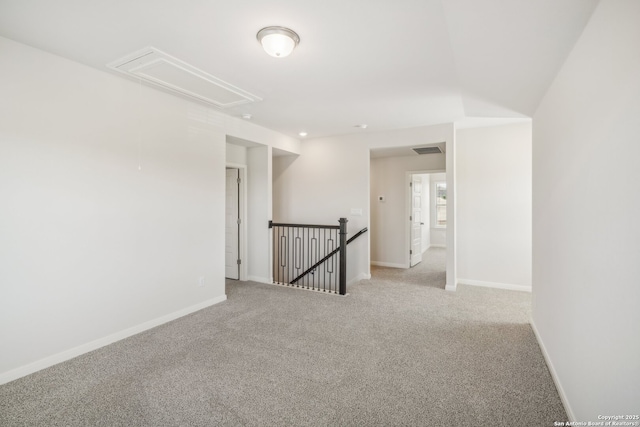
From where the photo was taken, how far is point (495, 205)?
16.1 feet

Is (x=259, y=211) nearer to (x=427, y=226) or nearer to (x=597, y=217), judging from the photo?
(x=597, y=217)

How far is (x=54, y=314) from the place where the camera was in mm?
2592

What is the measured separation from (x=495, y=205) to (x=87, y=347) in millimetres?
5465

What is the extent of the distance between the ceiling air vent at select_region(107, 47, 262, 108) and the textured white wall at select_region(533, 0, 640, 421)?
9.24 feet

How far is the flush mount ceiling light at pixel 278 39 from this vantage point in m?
2.17

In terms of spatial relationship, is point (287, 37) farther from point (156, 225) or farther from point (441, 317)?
point (441, 317)

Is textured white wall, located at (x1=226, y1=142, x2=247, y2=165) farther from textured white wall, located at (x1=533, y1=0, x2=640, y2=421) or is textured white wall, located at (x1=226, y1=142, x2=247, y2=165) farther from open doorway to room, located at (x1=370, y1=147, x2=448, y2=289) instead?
textured white wall, located at (x1=533, y1=0, x2=640, y2=421)

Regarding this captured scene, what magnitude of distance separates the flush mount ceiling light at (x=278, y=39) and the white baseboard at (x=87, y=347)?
2956mm

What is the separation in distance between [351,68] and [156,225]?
8.46 feet

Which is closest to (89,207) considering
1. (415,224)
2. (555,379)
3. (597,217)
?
(597,217)

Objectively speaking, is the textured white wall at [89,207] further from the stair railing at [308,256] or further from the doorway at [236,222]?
the stair railing at [308,256]

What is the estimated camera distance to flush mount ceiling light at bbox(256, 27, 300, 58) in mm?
2166

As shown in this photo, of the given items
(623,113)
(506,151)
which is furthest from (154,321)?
(506,151)

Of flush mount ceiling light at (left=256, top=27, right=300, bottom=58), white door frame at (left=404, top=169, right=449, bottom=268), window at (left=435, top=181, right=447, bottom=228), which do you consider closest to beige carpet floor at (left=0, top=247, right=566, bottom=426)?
→ flush mount ceiling light at (left=256, top=27, right=300, bottom=58)
